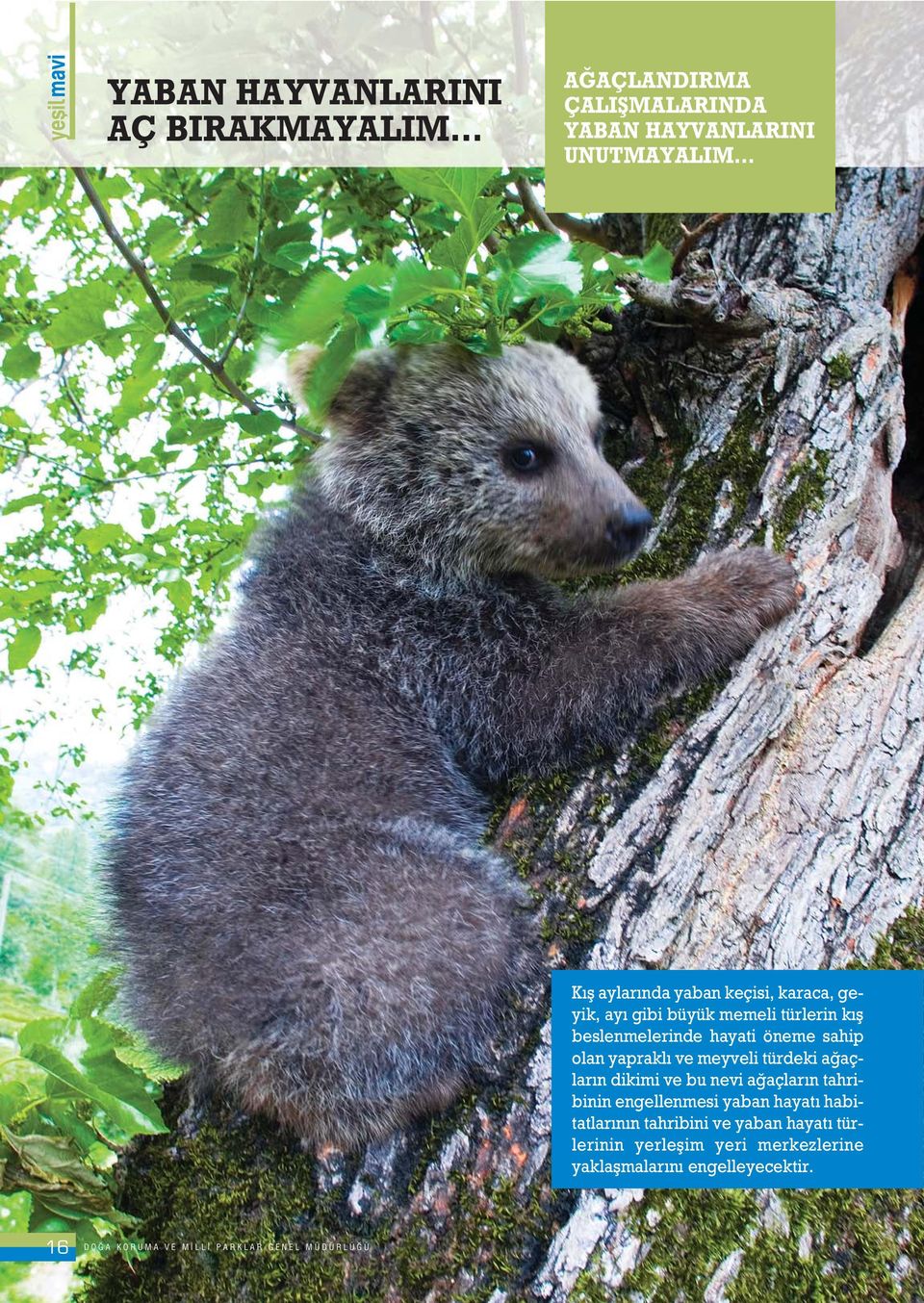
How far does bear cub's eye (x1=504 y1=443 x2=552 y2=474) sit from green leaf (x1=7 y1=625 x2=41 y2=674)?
218cm

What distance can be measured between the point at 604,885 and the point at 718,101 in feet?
7.69

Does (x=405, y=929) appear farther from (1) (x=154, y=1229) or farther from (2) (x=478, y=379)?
(2) (x=478, y=379)

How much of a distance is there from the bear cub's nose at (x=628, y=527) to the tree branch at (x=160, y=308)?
122cm

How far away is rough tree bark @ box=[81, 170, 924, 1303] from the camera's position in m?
2.05

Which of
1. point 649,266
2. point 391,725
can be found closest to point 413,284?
point 649,266

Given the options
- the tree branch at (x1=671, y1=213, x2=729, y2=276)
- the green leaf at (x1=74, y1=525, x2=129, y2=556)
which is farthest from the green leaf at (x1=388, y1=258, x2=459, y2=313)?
the green leaf at (x1=74, y1=525, x2=129, y2=556)

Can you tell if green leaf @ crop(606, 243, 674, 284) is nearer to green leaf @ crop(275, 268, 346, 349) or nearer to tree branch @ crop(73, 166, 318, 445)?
green leaf @ crop(275, 268, 346, 349)

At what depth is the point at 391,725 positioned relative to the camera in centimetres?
299

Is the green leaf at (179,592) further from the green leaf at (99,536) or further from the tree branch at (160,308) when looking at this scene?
the tree branch at (160,308)

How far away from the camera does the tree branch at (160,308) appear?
269 cm

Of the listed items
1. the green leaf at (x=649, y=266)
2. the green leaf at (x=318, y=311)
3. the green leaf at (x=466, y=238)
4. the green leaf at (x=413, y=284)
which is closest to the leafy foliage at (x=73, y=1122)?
the green leaf at (x=318, y=311)

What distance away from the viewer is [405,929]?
8.40 ft

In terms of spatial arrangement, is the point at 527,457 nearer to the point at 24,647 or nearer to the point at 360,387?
the point at 360,387

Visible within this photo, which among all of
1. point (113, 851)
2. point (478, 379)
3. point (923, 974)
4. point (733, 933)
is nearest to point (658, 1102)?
point (733, 933)
